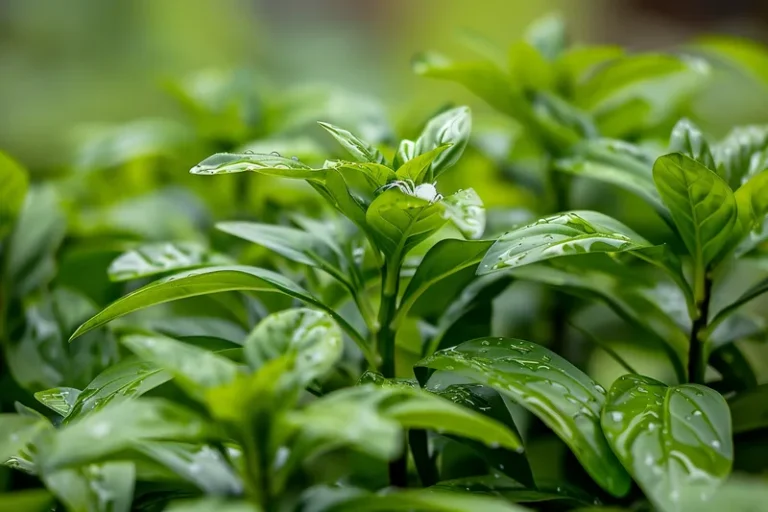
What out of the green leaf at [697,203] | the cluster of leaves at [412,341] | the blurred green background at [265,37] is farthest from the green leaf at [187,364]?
the blurred green background at [265,37]

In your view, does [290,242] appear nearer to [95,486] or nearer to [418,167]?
[418,167]

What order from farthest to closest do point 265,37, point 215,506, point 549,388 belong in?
point 265,37
point 549,388
point 215,506

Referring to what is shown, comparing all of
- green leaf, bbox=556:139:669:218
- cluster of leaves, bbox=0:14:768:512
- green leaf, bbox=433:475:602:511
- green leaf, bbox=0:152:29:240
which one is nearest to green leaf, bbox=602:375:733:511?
cluster of leaves, bbox=0:14:768:512

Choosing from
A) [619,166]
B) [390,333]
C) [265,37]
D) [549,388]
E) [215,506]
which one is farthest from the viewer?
[265,37]

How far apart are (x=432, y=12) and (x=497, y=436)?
3201mm

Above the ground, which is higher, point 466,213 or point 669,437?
point 466,213

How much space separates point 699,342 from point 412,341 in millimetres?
277

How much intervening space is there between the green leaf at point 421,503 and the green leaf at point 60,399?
10.6 inches

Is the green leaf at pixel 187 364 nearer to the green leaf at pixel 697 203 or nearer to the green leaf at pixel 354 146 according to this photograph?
the green leaf at pixel 354 146

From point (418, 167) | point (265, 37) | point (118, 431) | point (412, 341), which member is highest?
point (418, 167)

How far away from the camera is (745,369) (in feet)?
2.63

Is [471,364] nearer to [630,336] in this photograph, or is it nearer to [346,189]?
[346,189]

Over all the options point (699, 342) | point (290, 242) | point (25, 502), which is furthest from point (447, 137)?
point (25, 502)

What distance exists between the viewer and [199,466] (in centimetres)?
51
